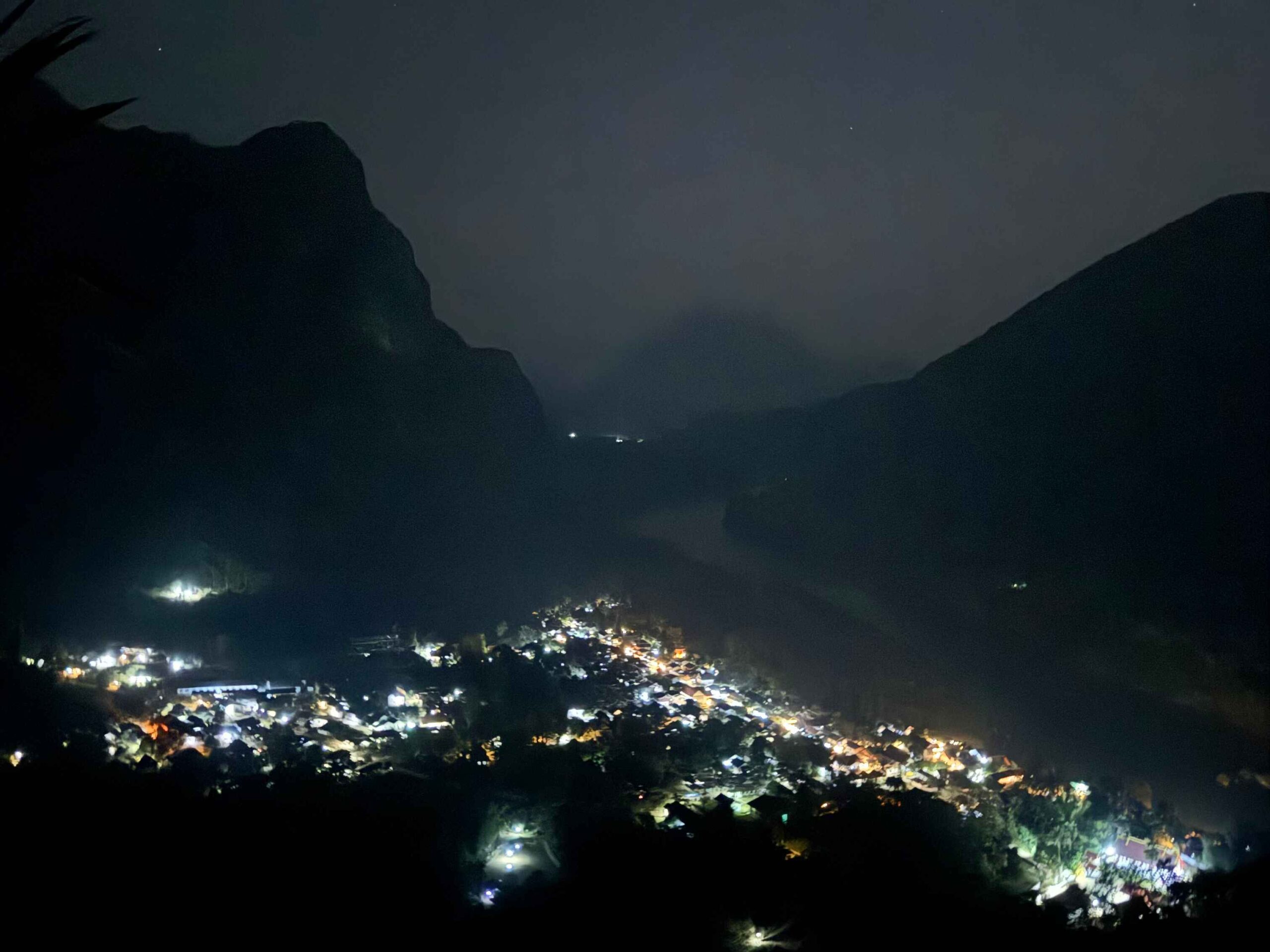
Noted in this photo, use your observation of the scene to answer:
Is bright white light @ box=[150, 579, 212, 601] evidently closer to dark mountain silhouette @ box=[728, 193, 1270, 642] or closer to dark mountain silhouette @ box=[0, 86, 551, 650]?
dark mountain silhouette @ box=[0, 86, 551, 650]

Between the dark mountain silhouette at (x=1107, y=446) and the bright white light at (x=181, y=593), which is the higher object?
the dark mountain silhouette at (x=1107, y=446)

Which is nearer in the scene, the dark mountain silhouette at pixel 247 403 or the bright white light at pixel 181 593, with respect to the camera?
the dark mountain silhouette at pixel 247 403

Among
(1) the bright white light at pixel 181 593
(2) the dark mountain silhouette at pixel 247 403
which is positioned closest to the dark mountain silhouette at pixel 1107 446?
(2) the dark mountain silhouette at pixel 247 403

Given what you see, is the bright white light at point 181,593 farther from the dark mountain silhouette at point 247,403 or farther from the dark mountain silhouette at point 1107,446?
the dark mountain silhouette at point 1107,446

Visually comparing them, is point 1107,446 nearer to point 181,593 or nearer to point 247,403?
point 181,593

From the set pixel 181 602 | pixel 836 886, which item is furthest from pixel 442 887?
pixel 181 602

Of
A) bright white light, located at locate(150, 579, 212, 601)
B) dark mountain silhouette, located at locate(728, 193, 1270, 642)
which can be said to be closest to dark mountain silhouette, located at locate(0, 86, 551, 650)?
bright white light, located at locate(150, 579, 212, 601)

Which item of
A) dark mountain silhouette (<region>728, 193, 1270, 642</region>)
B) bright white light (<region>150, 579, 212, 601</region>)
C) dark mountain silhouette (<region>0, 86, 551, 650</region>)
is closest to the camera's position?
dark mountain silhouette (<region>728, 193, 1270, 642</region>)
